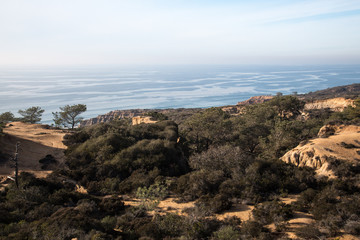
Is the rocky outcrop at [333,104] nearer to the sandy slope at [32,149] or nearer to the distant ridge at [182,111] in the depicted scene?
the distant ridge at [182,111]

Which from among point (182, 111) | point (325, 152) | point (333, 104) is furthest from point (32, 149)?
point (333, 104)

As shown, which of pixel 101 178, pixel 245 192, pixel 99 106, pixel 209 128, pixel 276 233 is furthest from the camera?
pixel 99 106

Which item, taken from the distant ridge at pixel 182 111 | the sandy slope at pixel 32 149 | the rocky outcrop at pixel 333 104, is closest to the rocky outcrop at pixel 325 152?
the sandy slope at pixel 32 149

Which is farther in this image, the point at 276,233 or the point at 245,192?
the point at 245,192

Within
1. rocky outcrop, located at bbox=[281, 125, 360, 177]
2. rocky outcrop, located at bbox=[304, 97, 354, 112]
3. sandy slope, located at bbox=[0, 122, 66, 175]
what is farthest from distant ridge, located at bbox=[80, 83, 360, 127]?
rocky outcrop, located at bbox=[281, 125, 360, 177]

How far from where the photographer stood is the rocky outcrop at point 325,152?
13136mm

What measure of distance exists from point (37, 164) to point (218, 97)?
109 metres

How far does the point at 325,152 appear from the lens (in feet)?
45.1

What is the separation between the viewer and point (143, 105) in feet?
336

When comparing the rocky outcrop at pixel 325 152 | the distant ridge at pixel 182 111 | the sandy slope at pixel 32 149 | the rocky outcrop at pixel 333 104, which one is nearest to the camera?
the rocky outcrop at pixel 325 152

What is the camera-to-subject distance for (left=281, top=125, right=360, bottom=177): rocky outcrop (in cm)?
1314

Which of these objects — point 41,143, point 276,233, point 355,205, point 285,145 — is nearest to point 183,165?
point 285,145

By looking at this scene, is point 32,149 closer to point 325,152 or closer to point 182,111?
point 325,152

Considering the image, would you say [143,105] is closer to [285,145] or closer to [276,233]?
[285,145]
